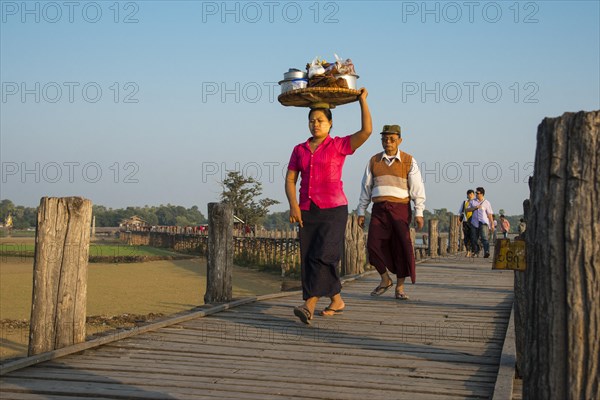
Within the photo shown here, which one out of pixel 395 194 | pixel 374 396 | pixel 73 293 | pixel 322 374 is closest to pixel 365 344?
pixel 322 374

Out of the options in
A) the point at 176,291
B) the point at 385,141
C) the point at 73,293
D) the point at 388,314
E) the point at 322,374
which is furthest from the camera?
the point at 176,291

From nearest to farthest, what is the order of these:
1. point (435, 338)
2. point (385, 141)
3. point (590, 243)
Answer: point (590, 243) < point (435, 338) < point (385, 141)

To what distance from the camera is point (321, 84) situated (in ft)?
18.7

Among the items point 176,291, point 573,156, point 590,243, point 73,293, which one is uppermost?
point 573,156

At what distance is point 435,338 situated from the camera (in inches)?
203

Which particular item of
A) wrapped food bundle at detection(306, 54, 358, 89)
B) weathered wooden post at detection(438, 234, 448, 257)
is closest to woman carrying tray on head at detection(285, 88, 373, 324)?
wrapped food bundle at detection(306, 54, 358, 89)

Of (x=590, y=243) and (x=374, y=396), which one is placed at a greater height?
(x=590, y=243)

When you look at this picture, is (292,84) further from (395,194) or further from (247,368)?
(247,368)

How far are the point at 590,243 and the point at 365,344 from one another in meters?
2.83

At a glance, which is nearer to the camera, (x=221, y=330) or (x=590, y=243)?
(x=590, y=243)

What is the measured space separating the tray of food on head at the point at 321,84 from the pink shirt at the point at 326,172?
35cm

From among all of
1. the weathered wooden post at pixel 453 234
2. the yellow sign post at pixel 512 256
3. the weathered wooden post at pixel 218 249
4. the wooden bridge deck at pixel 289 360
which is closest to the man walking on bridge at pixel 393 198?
the wooden bridge deck at pixel 289 360

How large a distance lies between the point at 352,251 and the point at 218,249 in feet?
17.4

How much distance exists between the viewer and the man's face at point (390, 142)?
A: 7.20 meters
